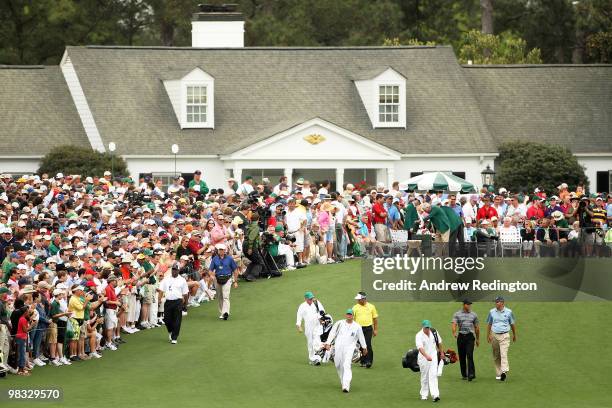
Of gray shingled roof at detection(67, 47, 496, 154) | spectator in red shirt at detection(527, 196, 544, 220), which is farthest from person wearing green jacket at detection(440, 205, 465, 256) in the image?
gray shingled roof at detection(67, 47, 496, 154)

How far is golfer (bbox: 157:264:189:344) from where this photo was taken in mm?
37594

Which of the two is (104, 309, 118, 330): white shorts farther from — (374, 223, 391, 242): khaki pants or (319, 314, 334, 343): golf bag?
(374, 223, 391, 242): khaki pants

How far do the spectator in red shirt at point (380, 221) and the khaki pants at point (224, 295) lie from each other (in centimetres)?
574

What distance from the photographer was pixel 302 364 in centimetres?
3638

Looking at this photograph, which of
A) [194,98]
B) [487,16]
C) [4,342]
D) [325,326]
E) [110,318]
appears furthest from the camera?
[487,16]

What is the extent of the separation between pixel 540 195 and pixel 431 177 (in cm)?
351

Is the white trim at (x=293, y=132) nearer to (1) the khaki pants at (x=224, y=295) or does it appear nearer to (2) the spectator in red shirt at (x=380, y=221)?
(2) the spectator in red shirt at (x=380, y=221)

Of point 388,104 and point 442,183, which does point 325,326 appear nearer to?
point 442,183

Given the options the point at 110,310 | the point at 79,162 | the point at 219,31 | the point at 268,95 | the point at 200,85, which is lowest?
the point at 110,310

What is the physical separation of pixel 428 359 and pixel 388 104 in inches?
1186

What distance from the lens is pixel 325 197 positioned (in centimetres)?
4631

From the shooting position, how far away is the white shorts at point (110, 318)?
119 feet

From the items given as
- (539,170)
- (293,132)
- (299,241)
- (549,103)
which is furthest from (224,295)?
(549,103)

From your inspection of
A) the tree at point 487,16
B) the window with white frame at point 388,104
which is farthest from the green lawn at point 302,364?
the tree at point 487,16
